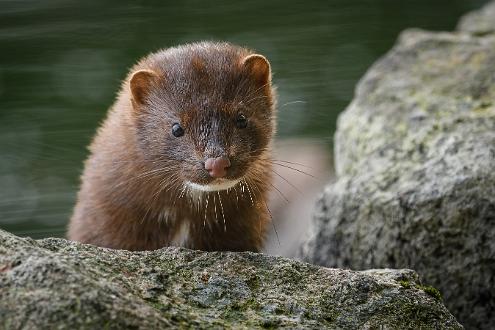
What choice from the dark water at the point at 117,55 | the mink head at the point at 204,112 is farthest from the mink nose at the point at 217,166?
the dark water at the point at 117,55

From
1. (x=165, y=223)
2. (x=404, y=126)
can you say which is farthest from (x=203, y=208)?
(x=404, y=126)

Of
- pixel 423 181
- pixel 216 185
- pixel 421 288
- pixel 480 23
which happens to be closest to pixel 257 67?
pixel 216 185

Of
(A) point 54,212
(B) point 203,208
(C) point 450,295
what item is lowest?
(A) point 54,212

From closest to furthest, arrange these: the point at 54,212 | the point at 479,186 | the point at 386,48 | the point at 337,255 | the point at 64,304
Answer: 1. the point at 64,304
2. the point at 479,186
3. the point at 337,255
4. the point at 54,212
5. the point at 386,48

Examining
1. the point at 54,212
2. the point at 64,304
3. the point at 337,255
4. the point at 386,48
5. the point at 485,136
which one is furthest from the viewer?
the point at 386,48

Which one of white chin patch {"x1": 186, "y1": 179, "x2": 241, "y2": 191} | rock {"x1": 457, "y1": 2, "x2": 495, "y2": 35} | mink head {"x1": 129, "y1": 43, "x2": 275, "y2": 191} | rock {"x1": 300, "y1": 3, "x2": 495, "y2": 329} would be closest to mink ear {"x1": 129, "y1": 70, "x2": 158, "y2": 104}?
mink head {"x1": 129, "y1": 43, "x2": 275, "y2": 191}

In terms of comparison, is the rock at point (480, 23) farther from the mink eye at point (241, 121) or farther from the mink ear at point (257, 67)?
the mink eye at point (241, 121)

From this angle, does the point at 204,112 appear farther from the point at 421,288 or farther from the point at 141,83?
the point at 421,288

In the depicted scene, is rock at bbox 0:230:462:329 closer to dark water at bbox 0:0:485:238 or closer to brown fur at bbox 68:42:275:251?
brown fur at bbox 68:42:275:251

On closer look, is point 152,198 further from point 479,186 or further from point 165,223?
point 479,186
